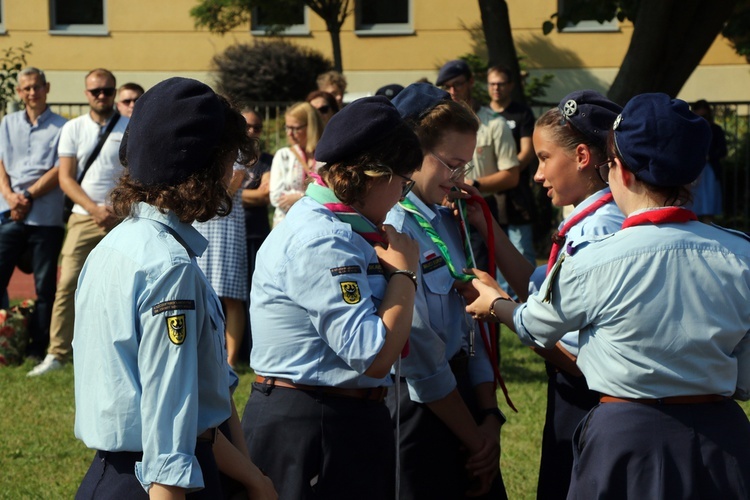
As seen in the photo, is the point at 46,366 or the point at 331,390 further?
the point at 46,366

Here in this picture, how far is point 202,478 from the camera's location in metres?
2.44

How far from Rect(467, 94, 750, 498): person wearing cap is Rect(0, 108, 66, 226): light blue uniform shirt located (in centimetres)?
673

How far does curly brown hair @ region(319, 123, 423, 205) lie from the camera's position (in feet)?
10.2

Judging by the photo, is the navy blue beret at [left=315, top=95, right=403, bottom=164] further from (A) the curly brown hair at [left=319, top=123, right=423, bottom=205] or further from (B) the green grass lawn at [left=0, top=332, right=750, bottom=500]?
(B) the green grass lawn at [left=0, top=332, right=750, bottom=500]

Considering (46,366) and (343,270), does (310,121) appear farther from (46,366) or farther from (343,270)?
(343,270)

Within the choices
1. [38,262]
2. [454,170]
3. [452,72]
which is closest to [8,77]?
[38,262]

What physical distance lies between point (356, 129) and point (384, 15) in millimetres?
24338

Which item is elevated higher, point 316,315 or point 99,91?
point 99,91

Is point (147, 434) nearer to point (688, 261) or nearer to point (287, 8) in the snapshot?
point (688, 261)

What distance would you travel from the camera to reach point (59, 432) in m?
6.66

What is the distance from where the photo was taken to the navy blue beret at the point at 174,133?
2.54 m

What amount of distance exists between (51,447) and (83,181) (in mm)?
2778

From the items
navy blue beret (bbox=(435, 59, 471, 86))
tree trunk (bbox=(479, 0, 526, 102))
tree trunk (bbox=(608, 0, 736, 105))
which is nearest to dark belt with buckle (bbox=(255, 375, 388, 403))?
navy blue beret (bbox=(435, 59, 471, 86))

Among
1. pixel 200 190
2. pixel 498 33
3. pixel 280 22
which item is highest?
pixel 280 22
